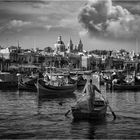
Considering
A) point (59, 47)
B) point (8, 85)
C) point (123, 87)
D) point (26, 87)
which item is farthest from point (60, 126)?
point (59, 47)

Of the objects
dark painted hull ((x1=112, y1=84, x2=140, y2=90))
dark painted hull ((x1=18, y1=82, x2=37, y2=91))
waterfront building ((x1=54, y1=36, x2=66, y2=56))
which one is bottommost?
dark painted hull ((x1=112, y1=84, x2=140, y2=90))

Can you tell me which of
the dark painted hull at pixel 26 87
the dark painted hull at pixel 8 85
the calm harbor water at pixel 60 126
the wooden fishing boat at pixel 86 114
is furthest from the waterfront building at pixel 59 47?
the wooden fishing boat at pixel 86 114

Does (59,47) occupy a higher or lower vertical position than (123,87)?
higher

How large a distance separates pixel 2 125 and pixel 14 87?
16.6 metres

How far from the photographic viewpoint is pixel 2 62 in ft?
197

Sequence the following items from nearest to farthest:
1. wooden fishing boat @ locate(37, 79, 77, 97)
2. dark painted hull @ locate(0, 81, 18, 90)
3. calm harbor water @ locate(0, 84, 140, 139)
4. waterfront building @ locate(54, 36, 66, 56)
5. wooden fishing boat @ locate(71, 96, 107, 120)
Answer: calm harbor water @ locate(0, 84, 140, 139) < wooden fishing boat @ locate(71, 96, 107, 120) < wooden fishing boat @ locate(37, 79, 77, 97) < dark painted hull @ locate(0, 81, 18, 90) < waterfront building @ locate(54, 36, 66, 56)

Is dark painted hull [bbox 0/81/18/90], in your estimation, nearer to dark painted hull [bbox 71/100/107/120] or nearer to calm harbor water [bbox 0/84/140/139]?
calm harbor water [bbox 0/84/140/139]

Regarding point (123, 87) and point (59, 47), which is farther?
point (59, 47)

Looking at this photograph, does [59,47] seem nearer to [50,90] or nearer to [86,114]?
[50,90]

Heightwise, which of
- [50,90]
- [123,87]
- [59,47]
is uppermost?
[59,47]

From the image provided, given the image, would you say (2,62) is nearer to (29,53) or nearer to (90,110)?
(29,53)

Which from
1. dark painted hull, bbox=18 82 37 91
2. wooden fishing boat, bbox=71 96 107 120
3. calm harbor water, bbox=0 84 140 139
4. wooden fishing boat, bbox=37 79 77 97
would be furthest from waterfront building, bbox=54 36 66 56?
wooden fishing boat, bbox=71 96 107 120

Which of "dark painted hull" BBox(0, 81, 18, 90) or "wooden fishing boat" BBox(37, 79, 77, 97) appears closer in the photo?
"wooden fishing boat" BBox(37, 79, 77, 97)

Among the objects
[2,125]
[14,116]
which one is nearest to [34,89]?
[14,116]
